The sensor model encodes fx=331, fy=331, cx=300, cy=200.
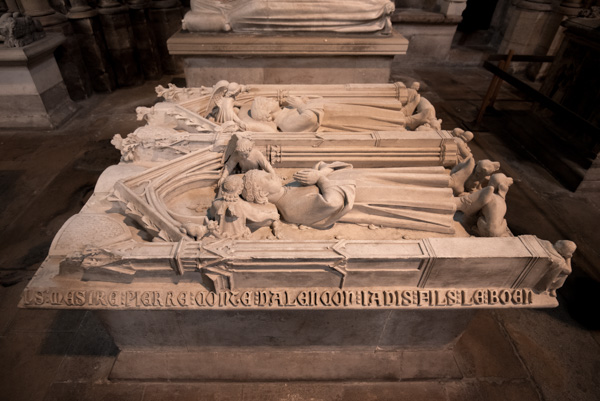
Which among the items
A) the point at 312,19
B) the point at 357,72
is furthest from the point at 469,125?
the point at 312,19

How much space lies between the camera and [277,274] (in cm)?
246

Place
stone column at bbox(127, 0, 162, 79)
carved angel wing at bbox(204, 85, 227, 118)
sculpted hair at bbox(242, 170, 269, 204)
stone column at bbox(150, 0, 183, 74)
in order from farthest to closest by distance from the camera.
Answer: stone column at bbox(150, 0, 183, 74), stone column at bbox(127, 0, 162, 79), carved angel wing at bbox(204, 85, 227, 118), sculpted hair at bbox(242, 170, 269, 204)

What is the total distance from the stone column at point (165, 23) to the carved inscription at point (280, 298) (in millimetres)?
7979

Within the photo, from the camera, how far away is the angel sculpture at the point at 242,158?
3.06m

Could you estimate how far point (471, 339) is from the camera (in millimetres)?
3338

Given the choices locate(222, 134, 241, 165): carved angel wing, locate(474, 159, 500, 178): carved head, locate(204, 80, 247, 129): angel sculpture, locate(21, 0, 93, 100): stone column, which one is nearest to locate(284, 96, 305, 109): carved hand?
locate(204, 80, 247, 129): angel sculpture

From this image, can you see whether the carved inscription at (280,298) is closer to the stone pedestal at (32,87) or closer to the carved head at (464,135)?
the carved head at (464,135)

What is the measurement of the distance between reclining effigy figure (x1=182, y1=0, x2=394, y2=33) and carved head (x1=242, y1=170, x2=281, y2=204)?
4234 millimetres

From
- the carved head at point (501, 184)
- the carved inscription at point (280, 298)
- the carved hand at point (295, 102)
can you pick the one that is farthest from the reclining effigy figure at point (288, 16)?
the carved inscription at point (280, 298)

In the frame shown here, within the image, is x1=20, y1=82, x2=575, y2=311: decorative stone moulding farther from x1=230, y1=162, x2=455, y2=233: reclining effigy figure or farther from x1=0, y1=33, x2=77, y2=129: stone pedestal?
x1=0, y1=33, x2=77, y2=129: stone pedestal

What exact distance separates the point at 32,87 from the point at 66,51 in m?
1.42

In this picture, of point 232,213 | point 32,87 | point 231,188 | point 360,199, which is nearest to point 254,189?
point 231,188

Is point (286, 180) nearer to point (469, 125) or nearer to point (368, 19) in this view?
point (368, 19)

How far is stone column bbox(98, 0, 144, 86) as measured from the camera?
7504 mm
